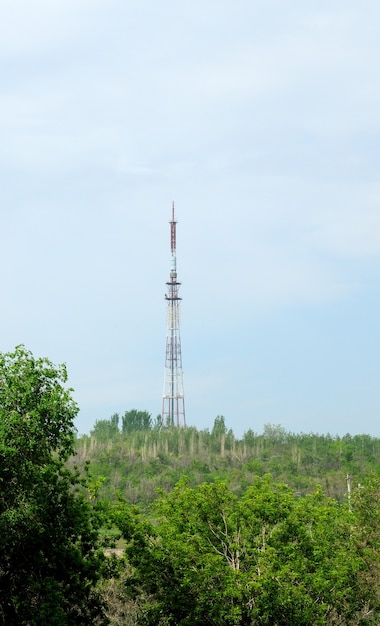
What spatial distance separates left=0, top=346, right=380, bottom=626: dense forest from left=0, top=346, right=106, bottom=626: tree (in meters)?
0.03

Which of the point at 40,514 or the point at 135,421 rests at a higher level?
the point at 135,421

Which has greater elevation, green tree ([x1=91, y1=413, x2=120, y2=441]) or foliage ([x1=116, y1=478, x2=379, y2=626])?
green tree ([x1=91, y1=413, x2=120, y2=441])

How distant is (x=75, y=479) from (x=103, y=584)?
13.6 feet

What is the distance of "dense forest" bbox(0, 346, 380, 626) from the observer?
2109cm

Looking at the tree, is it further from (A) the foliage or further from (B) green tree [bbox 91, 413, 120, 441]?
(B) green tree [bbox 91, 413, 120, 441]

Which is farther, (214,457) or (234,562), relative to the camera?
(214,457)

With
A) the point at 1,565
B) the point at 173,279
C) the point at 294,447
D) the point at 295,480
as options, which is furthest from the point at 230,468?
the point at 1,565

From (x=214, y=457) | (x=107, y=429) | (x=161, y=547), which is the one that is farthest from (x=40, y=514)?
(x=107, y=429)

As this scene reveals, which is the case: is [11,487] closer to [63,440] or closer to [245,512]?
[63,440]

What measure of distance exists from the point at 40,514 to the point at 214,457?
8822 cm

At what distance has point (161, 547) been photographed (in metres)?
27.3

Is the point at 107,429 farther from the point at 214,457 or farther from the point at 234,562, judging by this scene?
the point at 234,562

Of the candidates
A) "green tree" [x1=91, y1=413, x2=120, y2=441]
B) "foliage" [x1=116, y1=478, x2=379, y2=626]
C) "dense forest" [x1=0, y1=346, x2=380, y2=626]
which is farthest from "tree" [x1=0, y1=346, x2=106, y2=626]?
"green tree" [x1=91, y1=413, x2=120, y2=441]

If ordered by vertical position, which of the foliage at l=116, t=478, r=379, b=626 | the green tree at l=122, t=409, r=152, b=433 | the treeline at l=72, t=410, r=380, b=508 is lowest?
the foliage at l=116, t=478, r=379, b=626
